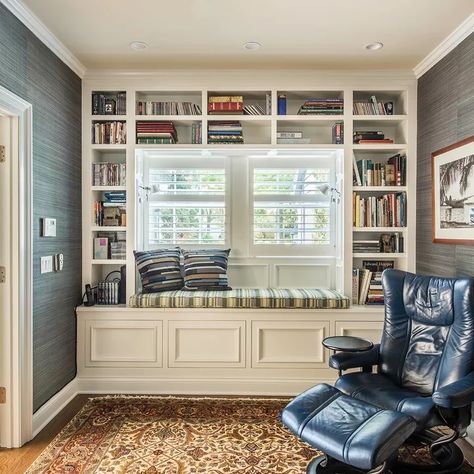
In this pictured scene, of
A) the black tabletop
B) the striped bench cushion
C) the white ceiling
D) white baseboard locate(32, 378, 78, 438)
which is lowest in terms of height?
white baseboard locate(32, 378, 78, 438)

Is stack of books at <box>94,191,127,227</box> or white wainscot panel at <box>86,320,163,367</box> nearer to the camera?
white wainscot panel at <box>86,320,163,367</box>

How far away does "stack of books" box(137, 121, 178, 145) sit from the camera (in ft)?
11.4

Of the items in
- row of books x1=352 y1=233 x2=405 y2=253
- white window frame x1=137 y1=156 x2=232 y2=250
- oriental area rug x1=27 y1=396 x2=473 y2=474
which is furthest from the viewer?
white window frame x1=137 y1=156 x2=232 y2=250

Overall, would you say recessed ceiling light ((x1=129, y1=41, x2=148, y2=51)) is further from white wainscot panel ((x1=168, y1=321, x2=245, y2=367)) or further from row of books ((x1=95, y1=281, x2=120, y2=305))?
white wainscot panel ((x1=168, y1=321, x2=245, y2=367))

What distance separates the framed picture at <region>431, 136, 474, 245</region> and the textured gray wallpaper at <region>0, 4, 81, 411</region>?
2908 mm

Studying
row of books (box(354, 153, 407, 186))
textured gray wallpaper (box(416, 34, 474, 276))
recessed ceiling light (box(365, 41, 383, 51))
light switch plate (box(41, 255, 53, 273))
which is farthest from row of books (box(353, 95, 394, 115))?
light switch plate (box(41, 255, 53, 273))

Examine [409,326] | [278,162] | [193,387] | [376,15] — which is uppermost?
[376,15]

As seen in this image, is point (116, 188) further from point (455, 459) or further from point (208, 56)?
point (455, 459)

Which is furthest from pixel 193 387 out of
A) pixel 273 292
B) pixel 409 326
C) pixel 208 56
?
pixel 208 56

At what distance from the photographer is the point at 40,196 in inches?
109

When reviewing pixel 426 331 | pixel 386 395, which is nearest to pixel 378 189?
pixel 426 331

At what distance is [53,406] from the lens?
2.94m

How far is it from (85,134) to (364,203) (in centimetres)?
251

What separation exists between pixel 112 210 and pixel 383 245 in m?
2.50
